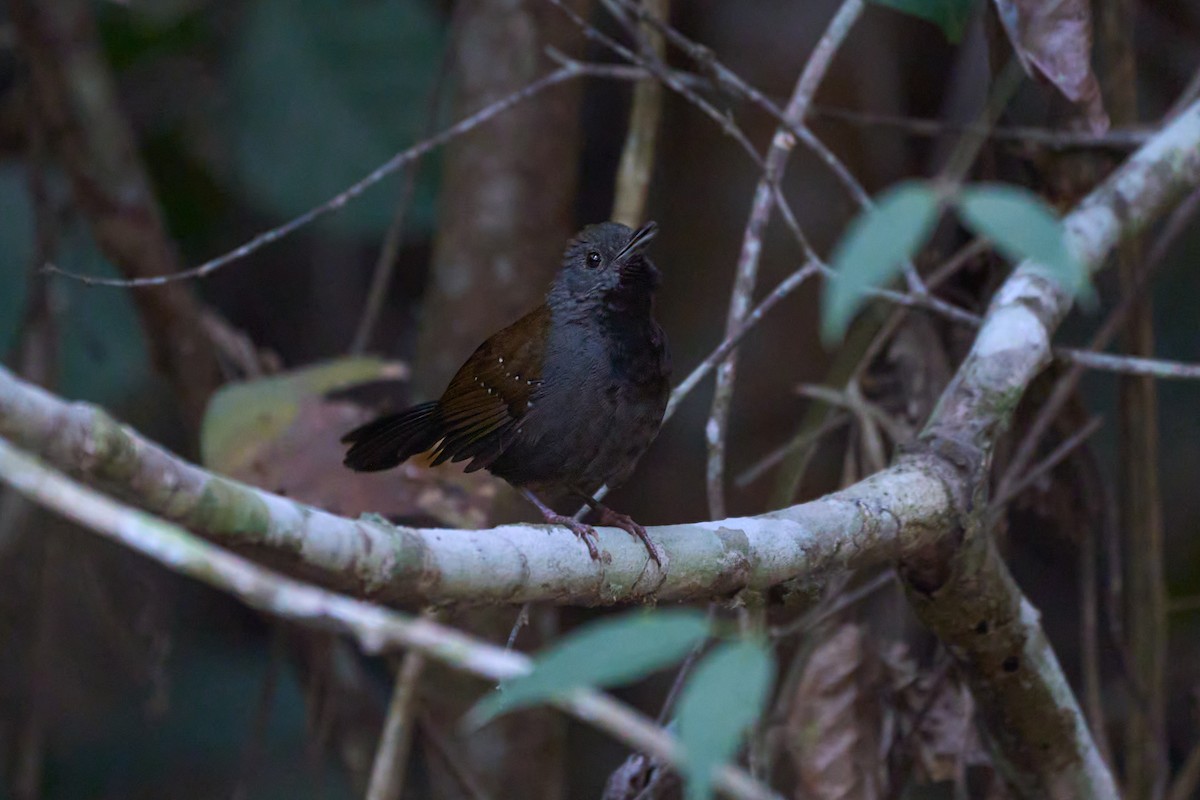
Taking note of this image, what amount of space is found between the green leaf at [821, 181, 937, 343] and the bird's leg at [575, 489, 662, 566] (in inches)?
42.8

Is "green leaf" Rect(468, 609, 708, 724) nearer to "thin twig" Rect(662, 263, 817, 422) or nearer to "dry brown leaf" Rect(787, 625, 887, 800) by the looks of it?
"thin twig" Rect(662, 263, 817, 422)

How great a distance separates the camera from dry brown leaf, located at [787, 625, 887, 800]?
9.36 ft

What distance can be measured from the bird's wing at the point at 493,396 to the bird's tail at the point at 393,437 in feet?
0.14

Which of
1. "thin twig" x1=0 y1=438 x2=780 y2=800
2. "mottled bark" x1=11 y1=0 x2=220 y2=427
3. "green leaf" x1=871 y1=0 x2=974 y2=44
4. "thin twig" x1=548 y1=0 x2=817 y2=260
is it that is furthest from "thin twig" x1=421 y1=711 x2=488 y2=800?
"thin twig" x1=0 y1=438 x2=780 y2=800

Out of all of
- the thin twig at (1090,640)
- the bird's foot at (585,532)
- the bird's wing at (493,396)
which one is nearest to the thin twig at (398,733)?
the bird's wing at (493,396)

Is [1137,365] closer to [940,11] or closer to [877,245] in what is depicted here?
[940,11]

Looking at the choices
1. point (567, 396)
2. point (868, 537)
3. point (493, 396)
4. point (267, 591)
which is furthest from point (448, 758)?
point (267, 591)

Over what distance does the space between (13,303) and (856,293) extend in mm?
4223

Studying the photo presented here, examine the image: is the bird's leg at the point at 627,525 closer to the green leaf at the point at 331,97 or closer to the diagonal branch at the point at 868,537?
the diagonal branch at the point at 868,537

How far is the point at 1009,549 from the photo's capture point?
3.28m

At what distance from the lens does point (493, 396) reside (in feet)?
8.97

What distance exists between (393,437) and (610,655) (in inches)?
79.3

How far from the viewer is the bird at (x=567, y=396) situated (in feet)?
8.50

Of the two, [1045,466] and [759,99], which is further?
[1045,466]
